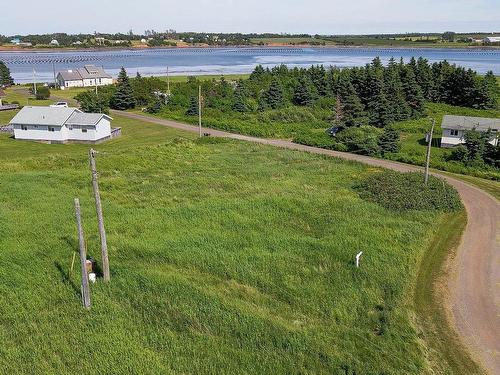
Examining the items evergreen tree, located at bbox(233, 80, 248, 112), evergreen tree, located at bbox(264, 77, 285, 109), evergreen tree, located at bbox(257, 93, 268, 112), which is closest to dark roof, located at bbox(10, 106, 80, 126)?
evergreen tree, located at bbox(233, 80, 248, 112)

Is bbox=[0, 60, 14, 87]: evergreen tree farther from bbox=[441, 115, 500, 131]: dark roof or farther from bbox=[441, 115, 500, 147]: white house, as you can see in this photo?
bbox=[441, 115, 500, 131]: dark roof

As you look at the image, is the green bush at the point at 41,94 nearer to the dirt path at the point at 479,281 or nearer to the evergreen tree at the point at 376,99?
the evergreen tree at the point at 376,99

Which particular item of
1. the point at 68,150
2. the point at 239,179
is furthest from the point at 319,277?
the point at 68,150

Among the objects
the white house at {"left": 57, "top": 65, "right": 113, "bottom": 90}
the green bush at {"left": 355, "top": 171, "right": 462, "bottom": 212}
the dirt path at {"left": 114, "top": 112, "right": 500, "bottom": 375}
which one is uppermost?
the white house at {"left": 57, "top": 65, "right": 113, "bottom": 90}

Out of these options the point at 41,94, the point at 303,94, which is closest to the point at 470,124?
the point at 303,94

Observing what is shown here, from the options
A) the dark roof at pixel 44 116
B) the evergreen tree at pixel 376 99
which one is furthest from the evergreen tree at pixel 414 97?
the dark roof at pixel 44 116
